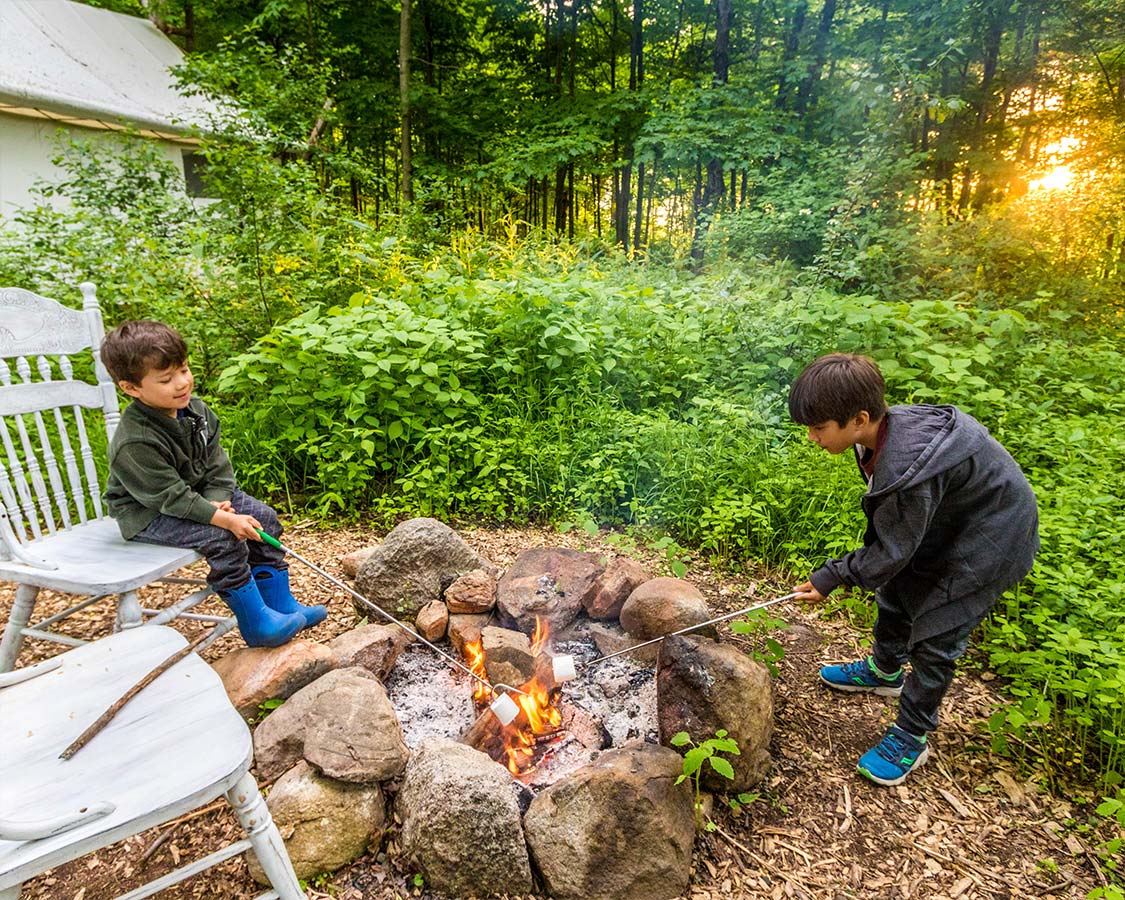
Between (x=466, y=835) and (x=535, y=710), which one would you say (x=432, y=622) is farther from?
(x=466, y=835)

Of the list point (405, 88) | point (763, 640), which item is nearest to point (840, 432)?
point (763, 640)

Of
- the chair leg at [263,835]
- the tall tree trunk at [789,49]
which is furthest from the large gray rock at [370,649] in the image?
the tall tree trunk at [789,49]

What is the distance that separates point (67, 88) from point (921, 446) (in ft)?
41.2

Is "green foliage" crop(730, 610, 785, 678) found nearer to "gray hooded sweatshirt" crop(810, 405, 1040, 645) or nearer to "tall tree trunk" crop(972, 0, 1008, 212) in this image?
"gray hooded sweatshirt" crop(810, 405, 1040, 645)

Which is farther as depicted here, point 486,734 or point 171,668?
point 486,734

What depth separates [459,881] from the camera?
157cm

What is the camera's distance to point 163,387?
200cm

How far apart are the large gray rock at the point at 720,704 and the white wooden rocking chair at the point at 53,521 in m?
1.72

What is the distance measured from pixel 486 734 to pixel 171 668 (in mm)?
991

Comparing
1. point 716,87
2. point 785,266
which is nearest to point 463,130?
point 716,87

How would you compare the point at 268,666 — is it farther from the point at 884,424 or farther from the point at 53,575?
the point at 884,424

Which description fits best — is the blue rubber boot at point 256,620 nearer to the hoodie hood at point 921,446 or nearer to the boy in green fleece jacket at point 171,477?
the boy in green fleece jacket at point 171,477

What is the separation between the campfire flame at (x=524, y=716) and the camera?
79.6 inches

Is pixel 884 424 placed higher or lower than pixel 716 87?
lower
